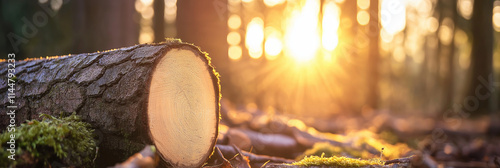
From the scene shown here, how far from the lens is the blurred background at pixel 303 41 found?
707 cm

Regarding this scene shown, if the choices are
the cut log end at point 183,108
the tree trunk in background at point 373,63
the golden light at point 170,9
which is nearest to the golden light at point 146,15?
the golden light at point 170,9

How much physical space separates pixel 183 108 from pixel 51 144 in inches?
30.9

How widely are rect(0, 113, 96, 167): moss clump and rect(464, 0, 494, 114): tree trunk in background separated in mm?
12782

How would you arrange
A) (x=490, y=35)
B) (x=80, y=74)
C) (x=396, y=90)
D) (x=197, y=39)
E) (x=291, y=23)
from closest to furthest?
(x=80, y=74) → (x=197, y=39) → (x=490, y=35) → (x=291, y=23) → (x=396, y=90)

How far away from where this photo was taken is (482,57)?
11.7 metres

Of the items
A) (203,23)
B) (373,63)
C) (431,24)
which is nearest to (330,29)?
(431,24)

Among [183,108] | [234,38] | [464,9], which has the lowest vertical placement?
[183,108]

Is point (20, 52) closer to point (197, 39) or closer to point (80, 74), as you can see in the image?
point (197, 39)

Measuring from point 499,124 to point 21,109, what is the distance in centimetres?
979

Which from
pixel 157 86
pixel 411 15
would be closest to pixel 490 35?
pixel 157 86

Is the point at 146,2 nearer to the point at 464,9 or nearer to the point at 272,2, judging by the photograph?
the point at 272,2

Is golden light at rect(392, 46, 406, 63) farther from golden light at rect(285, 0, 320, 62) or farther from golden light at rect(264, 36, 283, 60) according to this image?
golden light at rect(285, 0, 320, 62)

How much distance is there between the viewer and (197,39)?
6762mm

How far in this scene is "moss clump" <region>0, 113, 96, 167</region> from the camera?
5.99ft
